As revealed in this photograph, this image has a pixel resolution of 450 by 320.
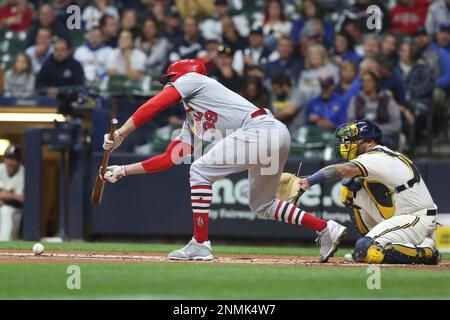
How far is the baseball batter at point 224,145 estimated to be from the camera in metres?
8.87

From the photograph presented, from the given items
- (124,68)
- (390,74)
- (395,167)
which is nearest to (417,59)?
(390,74)

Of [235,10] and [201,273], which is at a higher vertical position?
[235,10]

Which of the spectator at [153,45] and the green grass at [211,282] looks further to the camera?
the spectator at [153,45]

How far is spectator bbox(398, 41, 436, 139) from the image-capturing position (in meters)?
14.1

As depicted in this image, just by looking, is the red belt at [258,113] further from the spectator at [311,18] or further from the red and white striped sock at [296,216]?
the spectator at [311,18]

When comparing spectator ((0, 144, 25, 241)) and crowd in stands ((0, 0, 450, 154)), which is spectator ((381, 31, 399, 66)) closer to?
crowd in stands ((0, 0, 450, 154))

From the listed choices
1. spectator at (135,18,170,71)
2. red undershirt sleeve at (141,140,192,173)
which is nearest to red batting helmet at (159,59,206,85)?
red undershirt sleeve at (141,140,192,173)

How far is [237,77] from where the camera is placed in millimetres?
14812

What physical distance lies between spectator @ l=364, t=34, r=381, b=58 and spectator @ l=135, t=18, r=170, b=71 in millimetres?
3280

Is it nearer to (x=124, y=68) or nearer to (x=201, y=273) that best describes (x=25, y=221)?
(x=124, y=68)

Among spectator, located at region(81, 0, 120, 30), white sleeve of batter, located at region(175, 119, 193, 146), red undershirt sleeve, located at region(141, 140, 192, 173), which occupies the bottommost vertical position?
red undershirt sleeve, located at region(141, 140, 192, 173)

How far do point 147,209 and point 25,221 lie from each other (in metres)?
1.71

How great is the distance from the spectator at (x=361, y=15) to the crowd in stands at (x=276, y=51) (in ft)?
0.07

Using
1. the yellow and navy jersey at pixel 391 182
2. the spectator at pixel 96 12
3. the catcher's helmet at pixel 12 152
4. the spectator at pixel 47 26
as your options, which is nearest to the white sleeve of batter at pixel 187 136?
the yellow and navy jersey at pixel 391 182
